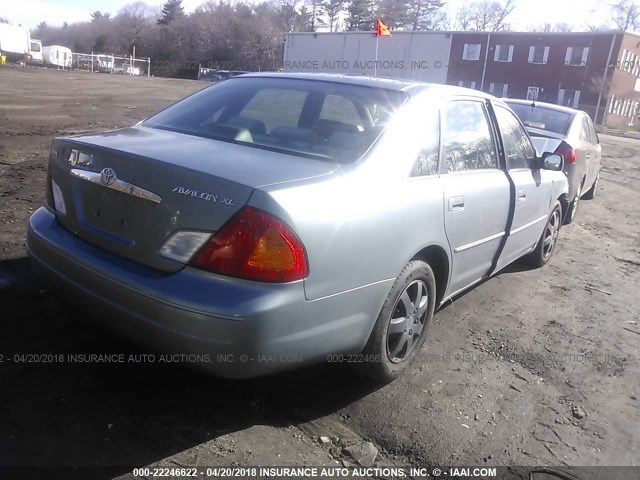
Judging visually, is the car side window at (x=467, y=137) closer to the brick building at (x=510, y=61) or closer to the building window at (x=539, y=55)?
the brick building at (x=510, y=61)

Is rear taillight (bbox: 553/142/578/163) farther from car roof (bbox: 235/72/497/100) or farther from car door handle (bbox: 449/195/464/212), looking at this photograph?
car door handle (bbox: 449/195/464/212)

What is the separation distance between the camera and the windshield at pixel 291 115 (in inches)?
118

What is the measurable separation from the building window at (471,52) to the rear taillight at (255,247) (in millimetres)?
47739

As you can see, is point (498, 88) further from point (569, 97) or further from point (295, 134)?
point (295, 134)

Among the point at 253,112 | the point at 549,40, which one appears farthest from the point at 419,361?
the point at 549,40

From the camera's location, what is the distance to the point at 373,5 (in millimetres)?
70500

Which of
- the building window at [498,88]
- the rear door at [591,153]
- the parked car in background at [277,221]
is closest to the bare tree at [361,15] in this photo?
the building window at [498,88]

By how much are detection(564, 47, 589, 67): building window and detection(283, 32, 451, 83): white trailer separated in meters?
9.06

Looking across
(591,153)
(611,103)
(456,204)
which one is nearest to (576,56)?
(611,103)

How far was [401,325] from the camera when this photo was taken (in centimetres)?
306

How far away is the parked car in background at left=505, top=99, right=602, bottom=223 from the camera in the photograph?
7.38 metres

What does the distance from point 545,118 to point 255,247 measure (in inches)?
274

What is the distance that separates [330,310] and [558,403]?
163 centimetres

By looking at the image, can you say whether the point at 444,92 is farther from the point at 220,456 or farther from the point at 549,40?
the point at 549,40
